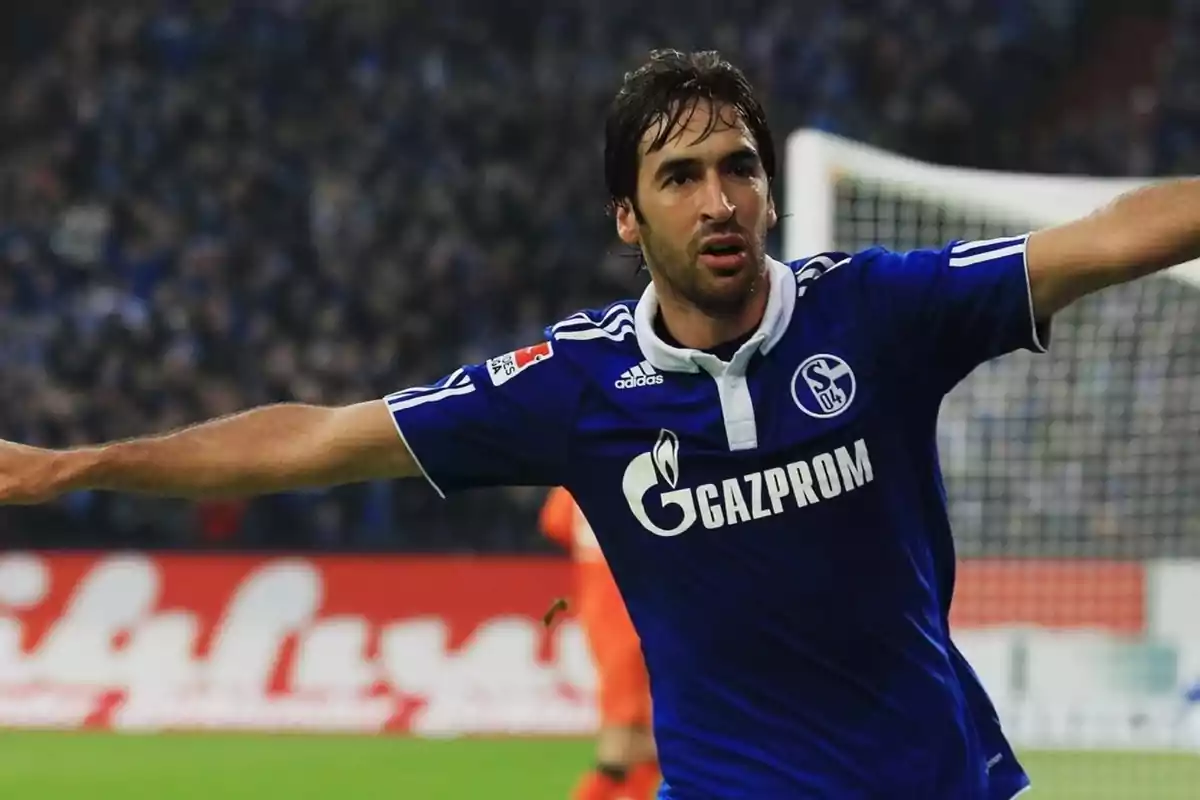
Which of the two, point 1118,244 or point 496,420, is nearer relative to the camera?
point 1118,244

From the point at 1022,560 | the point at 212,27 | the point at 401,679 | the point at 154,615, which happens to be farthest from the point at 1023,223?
the point at 212,27

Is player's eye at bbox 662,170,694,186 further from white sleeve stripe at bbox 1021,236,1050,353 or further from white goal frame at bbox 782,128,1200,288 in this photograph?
white goal frame at bbox 782,128,1200,288

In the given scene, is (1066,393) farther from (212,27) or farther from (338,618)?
(212,27)

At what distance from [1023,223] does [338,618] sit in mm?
6194

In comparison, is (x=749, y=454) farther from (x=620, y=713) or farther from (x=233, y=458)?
(x=620, y=713)

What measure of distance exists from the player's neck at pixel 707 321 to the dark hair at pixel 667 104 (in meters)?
A: 0.19

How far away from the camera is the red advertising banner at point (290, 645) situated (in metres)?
12.3

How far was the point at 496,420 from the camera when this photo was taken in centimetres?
353

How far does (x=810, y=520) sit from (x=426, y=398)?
756 millimetres

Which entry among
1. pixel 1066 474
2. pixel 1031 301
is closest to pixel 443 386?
pixel 1031 301

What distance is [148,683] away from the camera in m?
12.5

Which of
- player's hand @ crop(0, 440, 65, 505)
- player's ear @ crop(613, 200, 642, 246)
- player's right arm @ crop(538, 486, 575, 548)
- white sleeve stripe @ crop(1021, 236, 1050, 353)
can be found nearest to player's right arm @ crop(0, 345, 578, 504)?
player's hand @ crop(0, 440, 65, 505)

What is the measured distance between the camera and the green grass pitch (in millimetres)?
9703

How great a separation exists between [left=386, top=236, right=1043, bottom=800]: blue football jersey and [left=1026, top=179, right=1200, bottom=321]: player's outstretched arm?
0.21 ft
